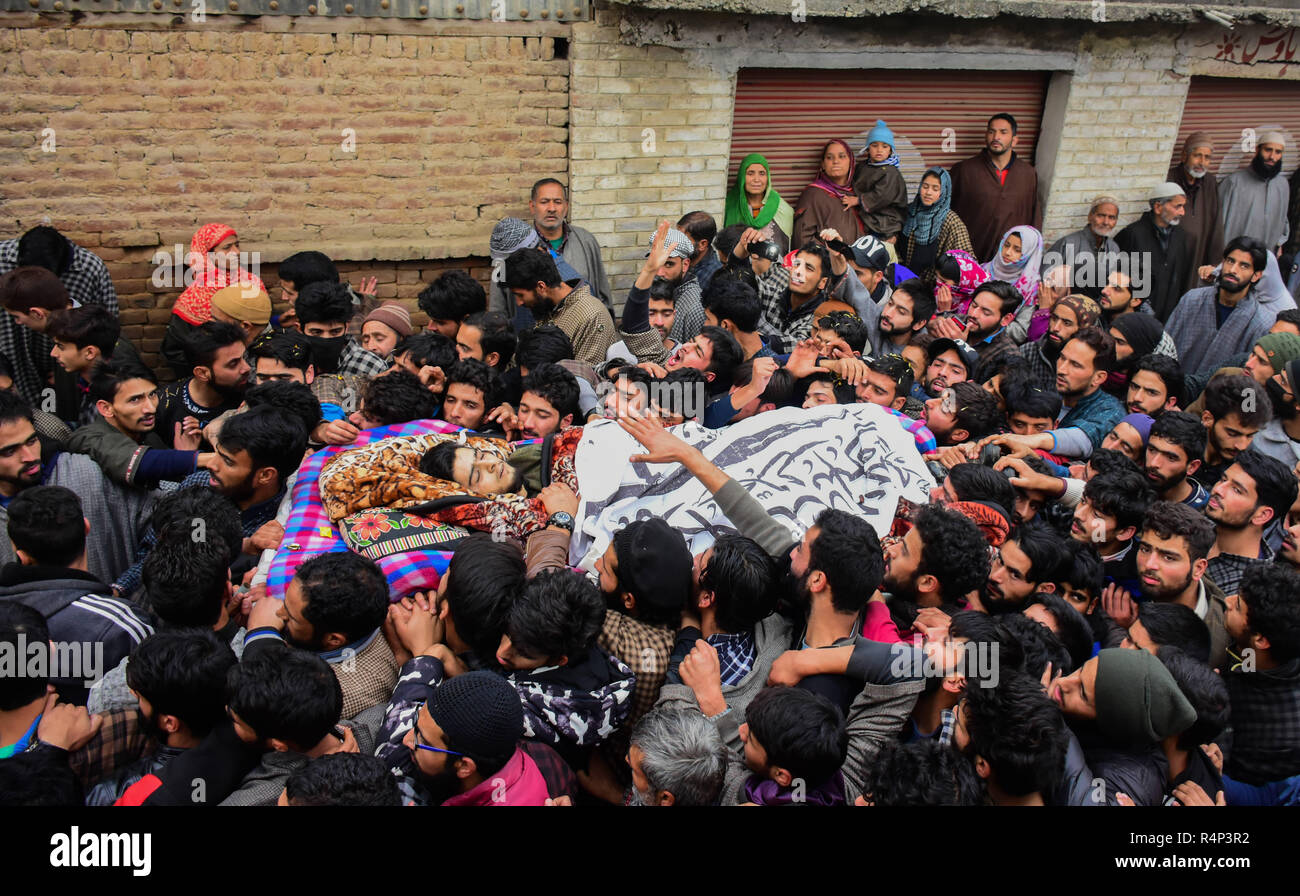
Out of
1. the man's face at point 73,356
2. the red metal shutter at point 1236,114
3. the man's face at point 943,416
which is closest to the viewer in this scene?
the man's face at point 73,356

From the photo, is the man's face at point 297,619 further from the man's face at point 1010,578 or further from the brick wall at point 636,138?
the brick wall at point 636,138

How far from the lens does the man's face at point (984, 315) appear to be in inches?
248

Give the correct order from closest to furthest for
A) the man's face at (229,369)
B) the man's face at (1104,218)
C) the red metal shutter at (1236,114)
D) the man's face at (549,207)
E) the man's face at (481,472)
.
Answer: the man's face at (481,472) < the man's face at (229,369) < the man's face at (549,207) < the man's face at (1104,218) < the red metal shutter at (1236,114)

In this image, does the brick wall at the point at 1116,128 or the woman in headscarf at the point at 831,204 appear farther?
the brick wall at the point at 1116,128

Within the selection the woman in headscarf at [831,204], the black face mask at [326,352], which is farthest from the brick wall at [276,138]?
the woman in headscarf at [831,204]

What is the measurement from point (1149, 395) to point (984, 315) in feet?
4.12

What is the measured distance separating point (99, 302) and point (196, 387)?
5.92ft

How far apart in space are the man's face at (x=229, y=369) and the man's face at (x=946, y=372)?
390 cm

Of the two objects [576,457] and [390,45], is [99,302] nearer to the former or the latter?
[390,45]

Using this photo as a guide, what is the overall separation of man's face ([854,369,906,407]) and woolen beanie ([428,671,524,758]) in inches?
119

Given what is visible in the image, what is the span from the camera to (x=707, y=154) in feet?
24.5

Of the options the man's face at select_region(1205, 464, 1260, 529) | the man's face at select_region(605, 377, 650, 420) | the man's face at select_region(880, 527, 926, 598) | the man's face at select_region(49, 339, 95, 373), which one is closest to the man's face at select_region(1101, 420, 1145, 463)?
the man's face at select_region(1205, 464, 1260, 529)

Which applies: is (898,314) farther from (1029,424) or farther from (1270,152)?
(1270,152)

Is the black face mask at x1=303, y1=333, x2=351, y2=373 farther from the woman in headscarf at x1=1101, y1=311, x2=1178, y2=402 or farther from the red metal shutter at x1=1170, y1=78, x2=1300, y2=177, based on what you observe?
the red metal shutter at x1=1170, y1=78, x2=1300, y2=177
